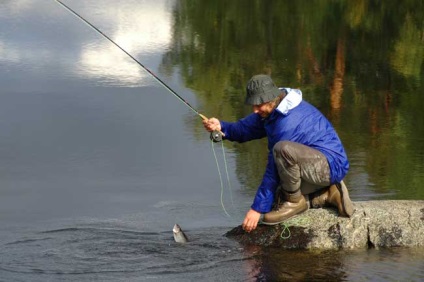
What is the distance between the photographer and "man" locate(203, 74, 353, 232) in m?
8.55

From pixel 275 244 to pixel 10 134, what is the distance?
191 inches

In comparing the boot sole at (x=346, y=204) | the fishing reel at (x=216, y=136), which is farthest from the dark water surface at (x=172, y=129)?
the fishing reel at (x=216, y=136)

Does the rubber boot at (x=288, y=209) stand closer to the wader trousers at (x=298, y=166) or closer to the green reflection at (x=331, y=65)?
the wader trousers at (x=298, y=166)

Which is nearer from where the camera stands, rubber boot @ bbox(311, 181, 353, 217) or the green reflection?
rubber boot @ bbox(311, 181, 353, 217)

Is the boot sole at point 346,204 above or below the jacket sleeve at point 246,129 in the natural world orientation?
below

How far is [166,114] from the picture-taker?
1386 cm

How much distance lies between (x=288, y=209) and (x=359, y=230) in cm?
59

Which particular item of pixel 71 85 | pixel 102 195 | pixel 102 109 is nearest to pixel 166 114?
pixel 102 109

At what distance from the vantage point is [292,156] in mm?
8492

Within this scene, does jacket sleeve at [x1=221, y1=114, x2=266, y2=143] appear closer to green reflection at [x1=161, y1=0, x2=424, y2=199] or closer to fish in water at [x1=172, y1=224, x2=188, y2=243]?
fish in water at [x1=172, y1=224, x2=188, y2=243]

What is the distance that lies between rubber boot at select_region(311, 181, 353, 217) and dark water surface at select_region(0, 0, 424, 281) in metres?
0.37

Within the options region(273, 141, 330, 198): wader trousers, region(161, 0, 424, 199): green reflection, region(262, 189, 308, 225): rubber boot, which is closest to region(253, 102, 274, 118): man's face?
region(273, 141, 330, 198): wader trousers

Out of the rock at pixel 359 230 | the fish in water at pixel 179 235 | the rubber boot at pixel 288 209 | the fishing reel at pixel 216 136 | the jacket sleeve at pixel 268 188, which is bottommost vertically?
the fish in water at pixel 179 235

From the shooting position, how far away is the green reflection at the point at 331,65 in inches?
473
